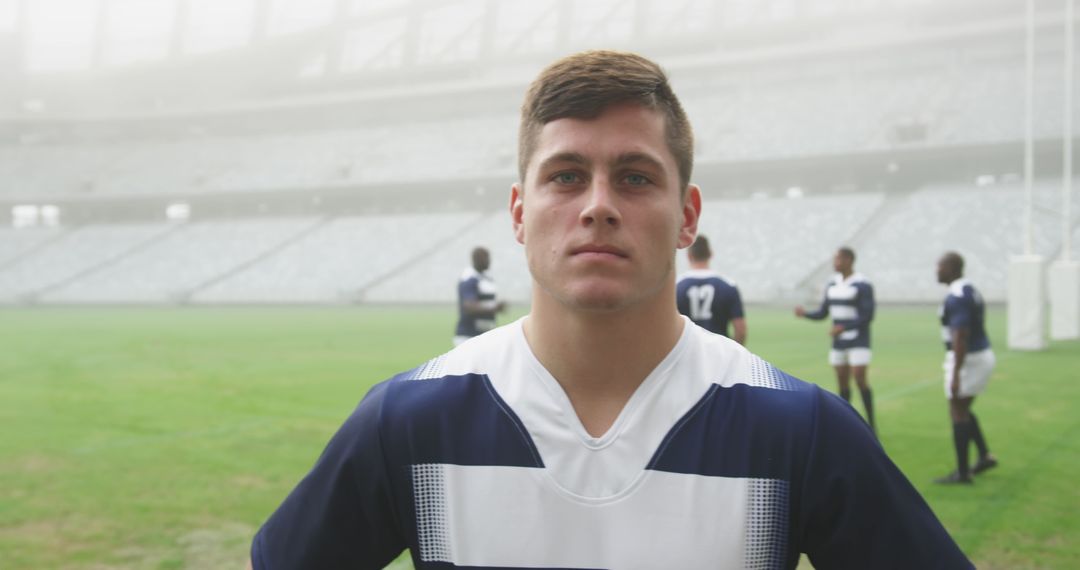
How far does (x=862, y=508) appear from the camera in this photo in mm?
1590

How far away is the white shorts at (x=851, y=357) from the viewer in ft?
28.7

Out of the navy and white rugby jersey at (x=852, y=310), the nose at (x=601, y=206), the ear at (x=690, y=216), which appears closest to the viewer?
the nose at (x=601, y=206)

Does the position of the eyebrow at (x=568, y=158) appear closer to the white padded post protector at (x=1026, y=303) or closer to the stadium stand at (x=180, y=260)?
the white padded post protector at (x=1026, y=303)

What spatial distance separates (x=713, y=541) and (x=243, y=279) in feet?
153

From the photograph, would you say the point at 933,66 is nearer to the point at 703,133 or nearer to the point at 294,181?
the point at 703,133

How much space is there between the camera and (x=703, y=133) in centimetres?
4616

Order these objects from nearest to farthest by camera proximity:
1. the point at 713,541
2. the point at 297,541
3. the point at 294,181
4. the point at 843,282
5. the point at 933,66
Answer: the point at 713,541
the point at 297,541
the point at 843,282
the point at 933,66
the point at 294,181

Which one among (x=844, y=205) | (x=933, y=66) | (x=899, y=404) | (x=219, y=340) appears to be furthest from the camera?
(x=933, y=66)

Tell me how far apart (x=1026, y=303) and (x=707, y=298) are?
11657mm

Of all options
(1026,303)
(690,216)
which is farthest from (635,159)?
(1026,303)

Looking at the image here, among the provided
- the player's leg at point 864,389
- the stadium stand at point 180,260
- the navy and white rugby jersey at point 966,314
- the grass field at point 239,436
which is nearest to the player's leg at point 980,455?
the grass field at point 239,436

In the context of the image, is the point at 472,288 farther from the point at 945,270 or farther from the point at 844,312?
the point at 945,270

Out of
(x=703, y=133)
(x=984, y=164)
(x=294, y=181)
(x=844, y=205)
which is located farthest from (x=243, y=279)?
(x=984, y=164)

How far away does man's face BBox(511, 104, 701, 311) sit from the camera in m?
1.59
